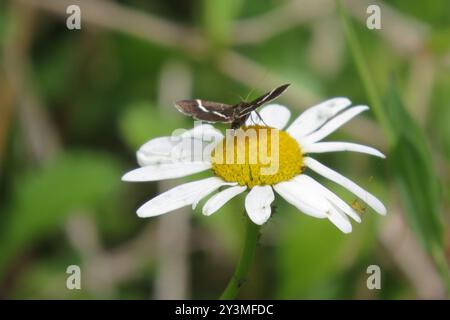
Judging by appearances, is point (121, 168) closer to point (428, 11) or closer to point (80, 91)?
point (80, 91)

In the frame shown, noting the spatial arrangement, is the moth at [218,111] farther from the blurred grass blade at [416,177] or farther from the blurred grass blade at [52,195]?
the blurred grass blade at [52,195]

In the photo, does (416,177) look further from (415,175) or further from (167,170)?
(167,170)

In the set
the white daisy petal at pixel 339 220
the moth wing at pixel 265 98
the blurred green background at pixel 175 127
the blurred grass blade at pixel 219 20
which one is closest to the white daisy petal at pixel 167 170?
the moth wing at pixel 265 98

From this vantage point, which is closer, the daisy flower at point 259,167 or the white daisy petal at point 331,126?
the daisy flower at point 259,167

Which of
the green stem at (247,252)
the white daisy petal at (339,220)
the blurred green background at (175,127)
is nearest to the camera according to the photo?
the white daisy petal at (339,220)

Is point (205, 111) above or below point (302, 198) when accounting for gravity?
above

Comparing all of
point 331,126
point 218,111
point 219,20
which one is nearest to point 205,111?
point 218,111
